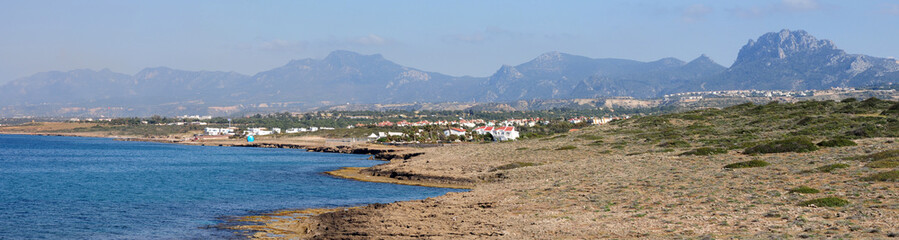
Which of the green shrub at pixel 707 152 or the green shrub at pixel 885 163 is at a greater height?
the green shrub at pixel 885 163

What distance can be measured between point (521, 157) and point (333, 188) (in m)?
22.6

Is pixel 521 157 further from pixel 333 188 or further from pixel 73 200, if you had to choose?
pixel 73 200

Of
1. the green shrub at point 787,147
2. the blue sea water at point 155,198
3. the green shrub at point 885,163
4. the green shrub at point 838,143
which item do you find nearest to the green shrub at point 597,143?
the green shrub at point 787,147

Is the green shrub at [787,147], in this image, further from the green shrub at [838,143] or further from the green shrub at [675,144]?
the green shrub at [675,144]

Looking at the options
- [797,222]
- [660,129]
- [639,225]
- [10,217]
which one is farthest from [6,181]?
[660,129]

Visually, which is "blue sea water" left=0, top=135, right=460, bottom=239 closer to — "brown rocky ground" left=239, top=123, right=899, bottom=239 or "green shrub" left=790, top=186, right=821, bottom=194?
"brown rocky ground" left=239, top=123, right=899, bottom=239

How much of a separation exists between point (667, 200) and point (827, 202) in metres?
6.20

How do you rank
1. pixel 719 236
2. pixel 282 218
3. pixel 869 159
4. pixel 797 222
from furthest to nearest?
pixel 869 159, pixel 282 218, pixel 797 222, pixel 719 236

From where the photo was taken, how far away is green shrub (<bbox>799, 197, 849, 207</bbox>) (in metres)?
23.9

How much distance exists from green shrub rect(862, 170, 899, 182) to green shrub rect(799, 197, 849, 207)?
565 cm

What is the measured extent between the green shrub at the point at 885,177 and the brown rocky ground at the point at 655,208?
0.60 meters

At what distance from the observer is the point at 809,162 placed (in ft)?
125

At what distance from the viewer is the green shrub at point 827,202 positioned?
23.9 metres

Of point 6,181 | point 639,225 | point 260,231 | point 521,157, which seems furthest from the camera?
point 521,157
